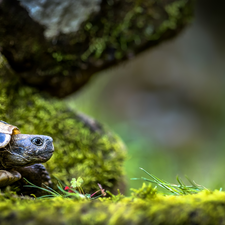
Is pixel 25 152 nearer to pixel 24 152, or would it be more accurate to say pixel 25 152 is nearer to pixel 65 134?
pixel 24 152

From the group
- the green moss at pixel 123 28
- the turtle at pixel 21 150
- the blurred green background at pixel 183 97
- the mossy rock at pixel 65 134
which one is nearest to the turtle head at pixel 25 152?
the turtle at pixel 21 150

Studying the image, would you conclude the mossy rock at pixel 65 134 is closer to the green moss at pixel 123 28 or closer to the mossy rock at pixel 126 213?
the green moss at pixel 123 28

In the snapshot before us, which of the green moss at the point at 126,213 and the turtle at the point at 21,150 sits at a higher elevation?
the green moss at the point at 126,213

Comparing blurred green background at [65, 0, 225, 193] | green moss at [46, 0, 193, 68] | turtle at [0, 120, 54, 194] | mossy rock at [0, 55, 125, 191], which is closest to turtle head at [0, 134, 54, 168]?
turtle at [0, 120, 54, 194]

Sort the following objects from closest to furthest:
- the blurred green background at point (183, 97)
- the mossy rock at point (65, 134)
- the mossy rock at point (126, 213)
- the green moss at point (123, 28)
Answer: the mossy rock at point (126, 213) < the mossy rock at point (65, 134) < the green moss at point (123, 28) < the blurred green background at point (183, 97)

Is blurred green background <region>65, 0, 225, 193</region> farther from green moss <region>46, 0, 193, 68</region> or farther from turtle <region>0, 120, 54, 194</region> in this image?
turtle <region>0, 120, 54, 194</region>

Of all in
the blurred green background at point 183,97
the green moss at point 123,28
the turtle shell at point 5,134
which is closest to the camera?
the turtle shell at point 5,134
